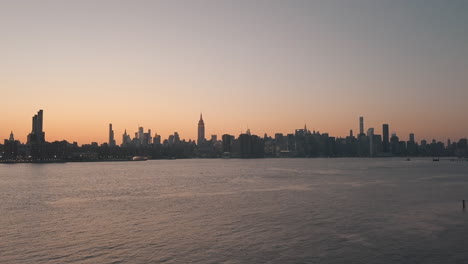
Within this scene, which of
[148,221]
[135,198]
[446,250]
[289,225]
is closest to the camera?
[446,250]

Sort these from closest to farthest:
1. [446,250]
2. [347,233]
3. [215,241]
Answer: [446,250]
[215,241]
[347,233]

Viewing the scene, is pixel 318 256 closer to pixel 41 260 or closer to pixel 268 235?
pixel 268 235

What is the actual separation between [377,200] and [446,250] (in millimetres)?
39059

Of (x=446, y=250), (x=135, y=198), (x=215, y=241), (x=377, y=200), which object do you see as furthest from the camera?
(x=135, y=198)

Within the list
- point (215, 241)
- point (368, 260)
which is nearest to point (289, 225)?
point (215, 241)

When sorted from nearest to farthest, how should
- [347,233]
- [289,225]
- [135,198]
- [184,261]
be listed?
1. [184,261]
2. [347,233]
3. [289,225]
4. [135,198]

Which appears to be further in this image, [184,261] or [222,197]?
[222,197]

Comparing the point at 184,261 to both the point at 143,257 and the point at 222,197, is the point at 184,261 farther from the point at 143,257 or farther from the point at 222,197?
the point at 222,197

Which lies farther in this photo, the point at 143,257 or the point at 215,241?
the point at 215,241

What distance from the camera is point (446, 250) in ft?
120

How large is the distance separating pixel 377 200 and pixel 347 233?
3402cm

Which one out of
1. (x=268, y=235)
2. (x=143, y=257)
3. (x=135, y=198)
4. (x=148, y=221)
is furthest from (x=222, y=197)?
(x=143, y=257)

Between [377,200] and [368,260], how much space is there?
44112 mm

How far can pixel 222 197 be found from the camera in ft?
266
